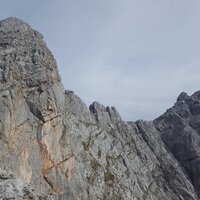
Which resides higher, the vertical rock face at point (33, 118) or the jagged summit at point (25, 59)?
the jagged summit at point (25, 59)

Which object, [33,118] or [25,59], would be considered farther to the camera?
[25,59]

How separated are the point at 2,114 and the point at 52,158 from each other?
22.4 metres

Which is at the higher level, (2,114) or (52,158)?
(2,114)

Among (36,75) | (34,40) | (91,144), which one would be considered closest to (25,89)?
(36,75)

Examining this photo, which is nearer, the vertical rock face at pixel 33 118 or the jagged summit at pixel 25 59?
the vertical rock face at pixel 33 118

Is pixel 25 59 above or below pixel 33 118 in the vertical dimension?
above

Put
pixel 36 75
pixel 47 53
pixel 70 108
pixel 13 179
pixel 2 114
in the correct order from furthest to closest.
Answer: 1. pixel 70 108
2. pixel 47 53
3. pixel 36 75
4. pixel 2 114
5. pixel 13 179

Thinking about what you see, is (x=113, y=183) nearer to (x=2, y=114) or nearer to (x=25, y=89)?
(x=25, y=89)

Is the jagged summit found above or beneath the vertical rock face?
above

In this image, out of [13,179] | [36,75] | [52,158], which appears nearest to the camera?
[13,179]

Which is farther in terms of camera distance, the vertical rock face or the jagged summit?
the jagged summit

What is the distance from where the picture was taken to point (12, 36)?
5920 inches

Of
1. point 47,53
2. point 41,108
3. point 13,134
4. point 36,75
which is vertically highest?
point 47,53

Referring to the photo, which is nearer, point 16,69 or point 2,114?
point 2,114
